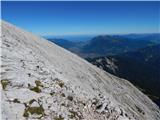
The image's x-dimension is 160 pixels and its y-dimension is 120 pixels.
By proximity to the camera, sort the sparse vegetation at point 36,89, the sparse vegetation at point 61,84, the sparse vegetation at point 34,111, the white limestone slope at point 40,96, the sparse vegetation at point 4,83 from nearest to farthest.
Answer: the sparse vegetation at point 34,111 < the white limestone slope at point 40,96 < the sparse vegetation at point 4,83 < the sparse vegetation at point 36,89 < the sparse vegetation at point 61,84

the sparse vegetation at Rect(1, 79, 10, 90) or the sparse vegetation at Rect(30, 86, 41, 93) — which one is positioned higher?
the sparse vegetation at Rect(1, 79, 10, 90)

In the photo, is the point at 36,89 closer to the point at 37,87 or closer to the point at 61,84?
the point at 37,87

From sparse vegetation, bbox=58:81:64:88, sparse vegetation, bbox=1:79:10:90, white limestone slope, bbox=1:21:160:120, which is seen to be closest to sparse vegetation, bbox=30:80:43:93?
white limestone slope, bbox=1:21:160:120

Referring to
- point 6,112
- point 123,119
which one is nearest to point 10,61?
point 6,112

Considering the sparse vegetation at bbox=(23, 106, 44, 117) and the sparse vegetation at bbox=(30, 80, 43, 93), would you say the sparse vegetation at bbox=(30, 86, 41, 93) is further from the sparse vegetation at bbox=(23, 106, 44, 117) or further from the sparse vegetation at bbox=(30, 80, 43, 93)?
the sparse vegetation at bbox=(23, 106, 44, 117)

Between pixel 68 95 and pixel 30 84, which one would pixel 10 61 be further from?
pixel 68 95

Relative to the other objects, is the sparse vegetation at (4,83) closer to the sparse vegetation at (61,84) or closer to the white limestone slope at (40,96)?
the white limestone slope at (40,96)

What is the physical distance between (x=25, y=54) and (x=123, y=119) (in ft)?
45.9

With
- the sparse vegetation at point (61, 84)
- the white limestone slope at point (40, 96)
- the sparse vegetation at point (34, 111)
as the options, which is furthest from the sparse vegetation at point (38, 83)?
the sparse vegetation at point (34, 111)

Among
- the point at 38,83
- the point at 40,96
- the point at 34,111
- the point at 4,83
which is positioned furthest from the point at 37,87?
the point at 34,111

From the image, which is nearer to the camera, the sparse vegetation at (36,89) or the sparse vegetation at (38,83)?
the sparse vegetation at (36,89)

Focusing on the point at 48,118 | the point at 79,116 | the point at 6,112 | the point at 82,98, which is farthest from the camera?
the point at 82,98

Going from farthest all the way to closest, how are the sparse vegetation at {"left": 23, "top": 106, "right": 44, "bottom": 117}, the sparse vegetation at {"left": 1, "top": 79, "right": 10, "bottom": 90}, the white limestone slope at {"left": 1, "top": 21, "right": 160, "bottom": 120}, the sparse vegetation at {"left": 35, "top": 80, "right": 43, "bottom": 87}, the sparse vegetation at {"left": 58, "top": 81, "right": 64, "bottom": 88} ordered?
the sparse vegetation at {"left": 58, "top": 81, "right": 64, "bottom": 88}
the sparse vegetation at {"left": 35, "top": 80, "right": 43, "bottom": 87}
the sparse vegetation at {"left": 1, "top": 79, "right": 10, "bottom": 90}
the white limestone slope at {"left": 1, "top": 21, "right": 160, "bottom": 120}
the sparse vegetation at {"left": 23, "top": 106, "right": 44, "bottom": 117}

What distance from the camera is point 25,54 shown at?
33.3 m
